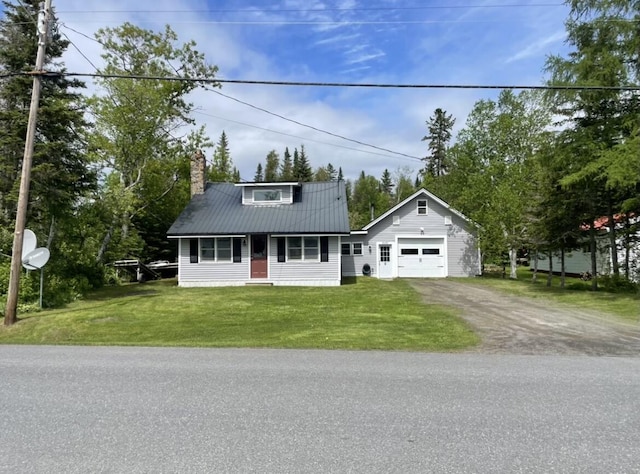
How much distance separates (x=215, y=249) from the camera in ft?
74.9

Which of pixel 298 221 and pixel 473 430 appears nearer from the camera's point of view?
pixel 473 430

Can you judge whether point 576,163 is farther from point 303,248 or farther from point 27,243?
point 27,243

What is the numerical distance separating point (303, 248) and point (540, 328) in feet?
43.6

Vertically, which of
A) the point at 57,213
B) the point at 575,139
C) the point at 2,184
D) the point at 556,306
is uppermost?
the point at 575,139

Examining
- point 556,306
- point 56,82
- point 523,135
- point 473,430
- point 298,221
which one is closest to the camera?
point 473,430

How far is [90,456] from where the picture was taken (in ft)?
12.8

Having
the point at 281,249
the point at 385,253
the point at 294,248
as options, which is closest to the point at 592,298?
the point at 385,253

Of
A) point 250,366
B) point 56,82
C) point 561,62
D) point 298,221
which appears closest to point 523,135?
point 561,62

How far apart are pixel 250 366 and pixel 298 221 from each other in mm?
16104

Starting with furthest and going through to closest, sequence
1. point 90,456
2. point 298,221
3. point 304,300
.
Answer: point 298,221, point 304,300, point 90,456

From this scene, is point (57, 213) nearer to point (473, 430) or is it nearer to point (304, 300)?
point (304, 300)

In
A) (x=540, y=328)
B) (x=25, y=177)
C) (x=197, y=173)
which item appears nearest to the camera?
(x=540, y=328)

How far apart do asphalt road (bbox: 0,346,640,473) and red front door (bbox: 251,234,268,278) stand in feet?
49.1

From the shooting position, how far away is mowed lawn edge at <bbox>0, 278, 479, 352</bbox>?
31.7 ft
